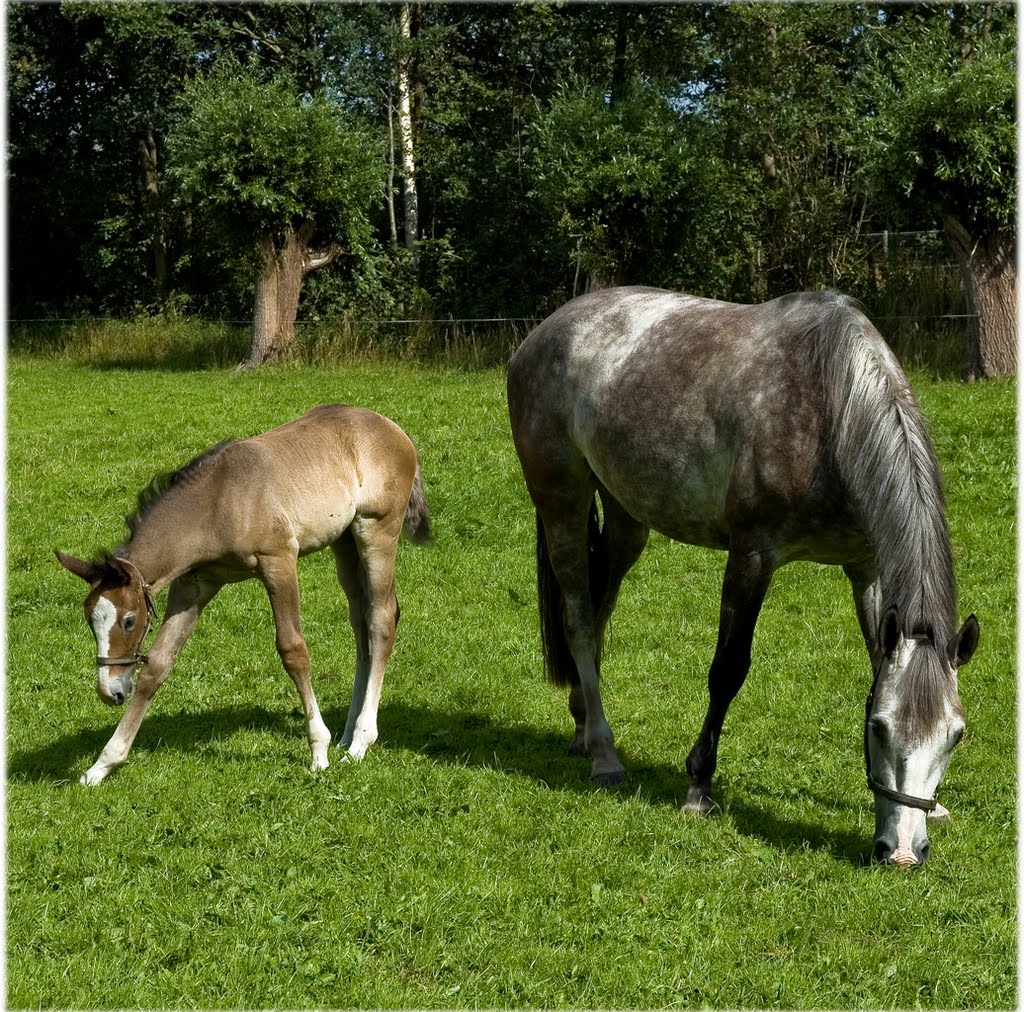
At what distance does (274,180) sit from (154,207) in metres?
10.5

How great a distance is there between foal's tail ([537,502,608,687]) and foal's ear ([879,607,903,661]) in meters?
2.48

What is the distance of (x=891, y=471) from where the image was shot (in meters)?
5.13

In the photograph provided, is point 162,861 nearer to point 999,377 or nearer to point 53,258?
point 999,377

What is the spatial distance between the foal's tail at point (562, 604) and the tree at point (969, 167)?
10.9m

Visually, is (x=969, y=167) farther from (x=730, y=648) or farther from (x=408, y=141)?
(x=408, y=141)

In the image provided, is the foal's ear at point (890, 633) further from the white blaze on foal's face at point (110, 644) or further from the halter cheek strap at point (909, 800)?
the white blaze on foal's face at point (110, 644)

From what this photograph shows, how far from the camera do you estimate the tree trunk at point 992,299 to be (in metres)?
16.4

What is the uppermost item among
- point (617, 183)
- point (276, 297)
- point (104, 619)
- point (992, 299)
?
point (617, 183)

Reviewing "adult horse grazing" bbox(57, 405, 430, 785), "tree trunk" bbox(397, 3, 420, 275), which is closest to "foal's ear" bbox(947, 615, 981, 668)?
"adult horse grazing" bbox(57, 405, 430, 785)

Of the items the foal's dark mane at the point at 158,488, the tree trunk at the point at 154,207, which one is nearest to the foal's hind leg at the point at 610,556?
the foal's dark mane at the point at 158,488

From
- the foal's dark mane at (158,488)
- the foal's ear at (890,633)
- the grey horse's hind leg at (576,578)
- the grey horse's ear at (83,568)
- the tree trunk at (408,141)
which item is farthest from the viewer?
the tree trunk at (408,141)

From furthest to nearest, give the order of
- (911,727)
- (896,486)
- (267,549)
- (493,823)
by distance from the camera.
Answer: (267,549) → (493,823) → (896,486) → (911,727)

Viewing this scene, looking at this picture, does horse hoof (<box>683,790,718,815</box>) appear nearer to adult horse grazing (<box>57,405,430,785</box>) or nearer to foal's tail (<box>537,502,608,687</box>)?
foal's tail (<box>537,502,608,687</box>)

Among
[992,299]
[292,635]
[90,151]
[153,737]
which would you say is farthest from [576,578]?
[90,151]
